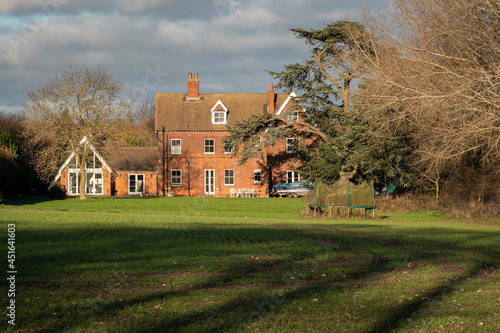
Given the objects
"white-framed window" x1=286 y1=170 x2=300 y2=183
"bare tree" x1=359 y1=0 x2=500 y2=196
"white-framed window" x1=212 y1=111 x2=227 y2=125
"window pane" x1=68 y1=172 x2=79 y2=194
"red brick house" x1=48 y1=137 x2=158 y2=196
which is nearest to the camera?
"bare tree" x1=359 y1=0 x2=500 y2=196

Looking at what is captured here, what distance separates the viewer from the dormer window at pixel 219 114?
52.8 meters

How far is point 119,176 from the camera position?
52.2 m

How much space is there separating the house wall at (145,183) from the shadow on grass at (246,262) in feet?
115

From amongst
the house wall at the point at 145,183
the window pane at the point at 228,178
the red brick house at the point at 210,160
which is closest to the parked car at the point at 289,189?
the red brick house at the point at 210,160

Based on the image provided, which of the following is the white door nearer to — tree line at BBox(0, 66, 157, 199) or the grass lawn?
tree line at BBox(0, 66, 157, 199)

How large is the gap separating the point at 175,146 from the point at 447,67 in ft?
128

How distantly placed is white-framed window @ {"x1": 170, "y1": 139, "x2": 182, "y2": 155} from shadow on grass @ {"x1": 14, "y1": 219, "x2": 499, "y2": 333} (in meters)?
34.5

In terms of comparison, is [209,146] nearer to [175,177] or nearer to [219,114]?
[219,114]

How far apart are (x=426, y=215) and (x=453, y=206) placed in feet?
5.63

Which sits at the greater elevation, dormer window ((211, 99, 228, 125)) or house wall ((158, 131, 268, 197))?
dormer window ((211, 99, 228, 125))

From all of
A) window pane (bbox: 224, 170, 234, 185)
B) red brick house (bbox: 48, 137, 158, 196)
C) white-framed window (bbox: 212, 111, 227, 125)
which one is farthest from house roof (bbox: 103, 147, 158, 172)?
white-framed window (bbox: 212, 111, 227, 125)

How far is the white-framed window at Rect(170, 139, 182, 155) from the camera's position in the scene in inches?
2069

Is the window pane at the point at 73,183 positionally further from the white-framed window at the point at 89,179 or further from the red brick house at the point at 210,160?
the red brick house at the point at 210,160

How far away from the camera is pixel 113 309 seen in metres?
6.63
